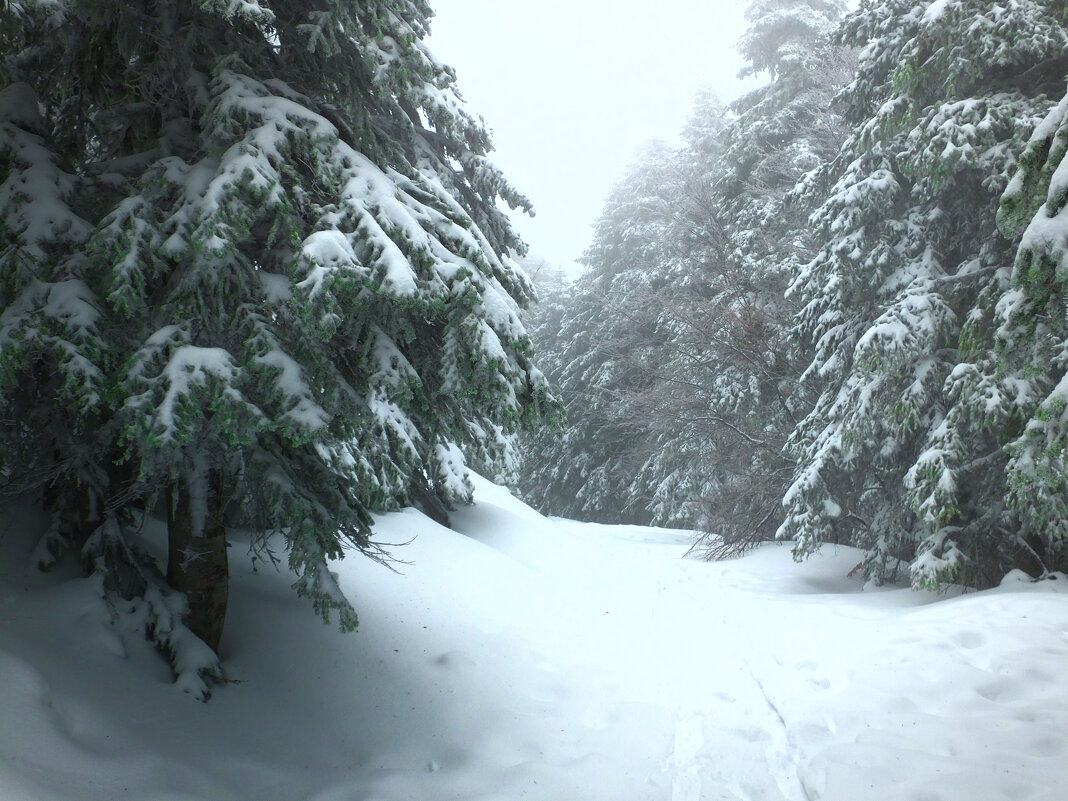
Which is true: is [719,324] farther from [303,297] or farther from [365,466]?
[303,297]

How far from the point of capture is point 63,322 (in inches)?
143

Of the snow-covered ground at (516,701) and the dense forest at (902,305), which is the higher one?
the dense forest at (902,305)

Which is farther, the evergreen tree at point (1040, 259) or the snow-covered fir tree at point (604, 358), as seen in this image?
the snow-covered fir tree at point (604, 358)

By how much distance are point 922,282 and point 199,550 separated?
8.14 meters

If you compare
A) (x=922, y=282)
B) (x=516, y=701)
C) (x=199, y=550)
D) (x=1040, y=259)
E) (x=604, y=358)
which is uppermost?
(x=604, y=358)

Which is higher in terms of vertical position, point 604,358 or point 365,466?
point 604,358

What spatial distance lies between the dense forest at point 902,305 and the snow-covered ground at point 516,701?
147 cm

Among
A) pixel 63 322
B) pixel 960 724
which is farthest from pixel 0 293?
pixel 960 724

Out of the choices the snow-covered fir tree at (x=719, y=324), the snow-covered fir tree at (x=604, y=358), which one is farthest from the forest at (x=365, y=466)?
the snow-covered fir tree at (x=604, y=358)

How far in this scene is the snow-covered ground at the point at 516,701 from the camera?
3602mm

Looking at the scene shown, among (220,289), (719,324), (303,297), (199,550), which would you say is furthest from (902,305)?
(199,550)

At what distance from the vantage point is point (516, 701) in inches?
204

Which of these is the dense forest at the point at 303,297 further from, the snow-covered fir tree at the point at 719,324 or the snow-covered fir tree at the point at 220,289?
the snow-covered fir tree at the point at 719,324

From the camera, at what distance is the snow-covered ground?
3602mm
